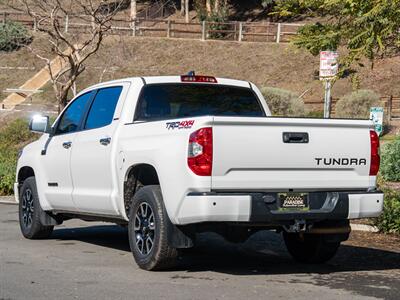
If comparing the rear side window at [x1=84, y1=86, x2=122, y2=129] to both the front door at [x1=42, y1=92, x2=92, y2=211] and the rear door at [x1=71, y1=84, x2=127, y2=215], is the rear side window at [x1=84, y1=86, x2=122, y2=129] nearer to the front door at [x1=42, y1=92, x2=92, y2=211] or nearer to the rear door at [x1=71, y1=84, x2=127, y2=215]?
the rear door at [x1=71, y1=84, x2=127, y2=215]

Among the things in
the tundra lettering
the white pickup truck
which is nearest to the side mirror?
the white pickup truck

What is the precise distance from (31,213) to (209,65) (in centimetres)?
3723

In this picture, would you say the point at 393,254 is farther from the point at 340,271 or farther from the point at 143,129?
the point at 143,129

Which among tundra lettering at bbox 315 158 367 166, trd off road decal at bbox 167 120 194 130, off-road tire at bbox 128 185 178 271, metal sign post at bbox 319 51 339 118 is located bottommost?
off-road tire at bbox 128 185 178 271

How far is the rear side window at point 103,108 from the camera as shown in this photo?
29.5 ft

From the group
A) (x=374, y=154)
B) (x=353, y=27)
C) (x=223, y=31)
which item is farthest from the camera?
(x=223, y=31)

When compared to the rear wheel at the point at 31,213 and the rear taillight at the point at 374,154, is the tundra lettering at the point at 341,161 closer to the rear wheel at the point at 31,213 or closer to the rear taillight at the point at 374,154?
the rear taillight at the point at 374,154

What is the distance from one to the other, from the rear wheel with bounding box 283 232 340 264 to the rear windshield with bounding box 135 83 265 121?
5.07 ft

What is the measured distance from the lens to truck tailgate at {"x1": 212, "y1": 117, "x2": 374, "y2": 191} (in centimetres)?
725

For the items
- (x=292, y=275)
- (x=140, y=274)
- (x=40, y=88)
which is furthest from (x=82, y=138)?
(x=40, y=88)

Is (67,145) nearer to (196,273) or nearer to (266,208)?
(196,273)

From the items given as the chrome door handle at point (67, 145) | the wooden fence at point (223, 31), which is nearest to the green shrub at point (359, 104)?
the wooden fence at point (223, 31)

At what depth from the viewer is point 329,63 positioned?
A: 428 inches

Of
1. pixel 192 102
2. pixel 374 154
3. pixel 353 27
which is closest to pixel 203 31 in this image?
pixel 353 27
